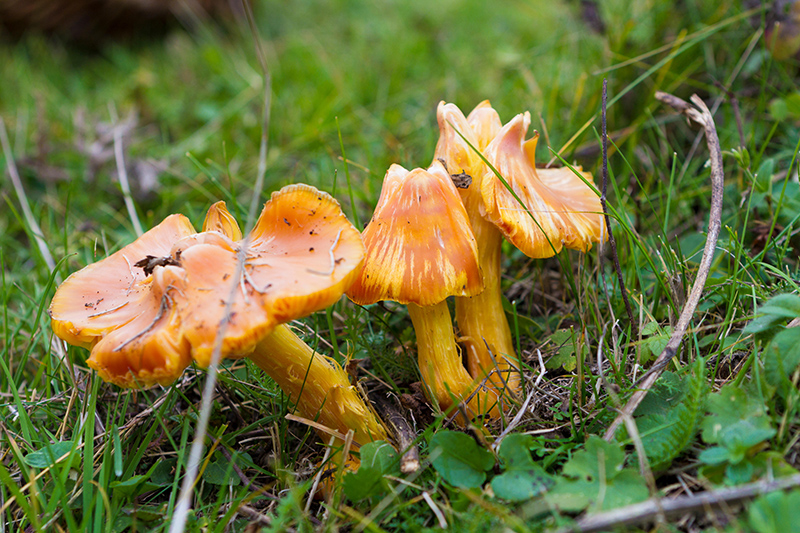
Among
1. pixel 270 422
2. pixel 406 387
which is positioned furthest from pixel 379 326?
pixel 270 422

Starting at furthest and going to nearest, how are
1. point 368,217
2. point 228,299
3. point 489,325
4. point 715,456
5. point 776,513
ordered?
point 368,217
point 489,325
point 228,299
point 715,456
point 776,513

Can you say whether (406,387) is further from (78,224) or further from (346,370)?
(78,224)

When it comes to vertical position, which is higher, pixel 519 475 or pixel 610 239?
pixel 610 239

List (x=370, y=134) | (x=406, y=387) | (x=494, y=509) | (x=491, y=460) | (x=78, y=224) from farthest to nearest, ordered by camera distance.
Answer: (x=370, y=134)
(x=78, y=224)
(x=406, y=387)
(x=491, y=460)
(x=494, y=509)

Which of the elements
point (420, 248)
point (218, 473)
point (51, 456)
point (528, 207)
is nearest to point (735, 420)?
point (528, 207)

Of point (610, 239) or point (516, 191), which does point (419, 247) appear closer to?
point (516, 191)

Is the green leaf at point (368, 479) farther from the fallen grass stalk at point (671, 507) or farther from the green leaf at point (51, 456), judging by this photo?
the green leaf at point (51, 456)
